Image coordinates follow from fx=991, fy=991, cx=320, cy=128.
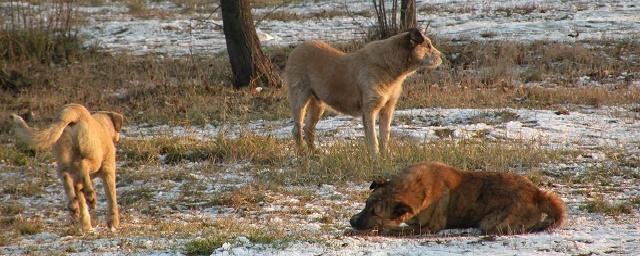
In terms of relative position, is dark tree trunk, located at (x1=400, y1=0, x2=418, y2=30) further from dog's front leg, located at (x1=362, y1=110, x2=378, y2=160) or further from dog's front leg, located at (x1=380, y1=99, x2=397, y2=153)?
dog's front leg, located at (x1=362, y1=110, x2=378, y2=160)

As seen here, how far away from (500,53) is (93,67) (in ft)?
26.2

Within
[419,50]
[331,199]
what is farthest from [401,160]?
[331,199]

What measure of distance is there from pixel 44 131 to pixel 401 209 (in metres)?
2.57

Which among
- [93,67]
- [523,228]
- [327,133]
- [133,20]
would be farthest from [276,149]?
[133,20]

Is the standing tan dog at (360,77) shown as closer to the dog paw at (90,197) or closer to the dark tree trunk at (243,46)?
the dog paw at (90,197)

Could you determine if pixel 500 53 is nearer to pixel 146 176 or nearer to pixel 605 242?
pixel 146 176

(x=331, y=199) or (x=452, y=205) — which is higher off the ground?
(x=452, y=205)

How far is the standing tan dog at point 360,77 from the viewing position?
11.6 metres

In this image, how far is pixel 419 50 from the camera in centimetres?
1166

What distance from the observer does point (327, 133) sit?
43.8 ft

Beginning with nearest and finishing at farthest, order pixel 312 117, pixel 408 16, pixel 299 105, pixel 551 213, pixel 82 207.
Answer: pixel 551 213
pixel 82 207
pixel 299 105
pixel 312 117
pixel 408 16

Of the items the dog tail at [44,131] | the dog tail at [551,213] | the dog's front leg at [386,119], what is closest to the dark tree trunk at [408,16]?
the dog's front leg at [386,119]

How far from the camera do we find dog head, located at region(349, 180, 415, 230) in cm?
705

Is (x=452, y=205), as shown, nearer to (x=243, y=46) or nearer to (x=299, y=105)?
(x=299, y=105)
